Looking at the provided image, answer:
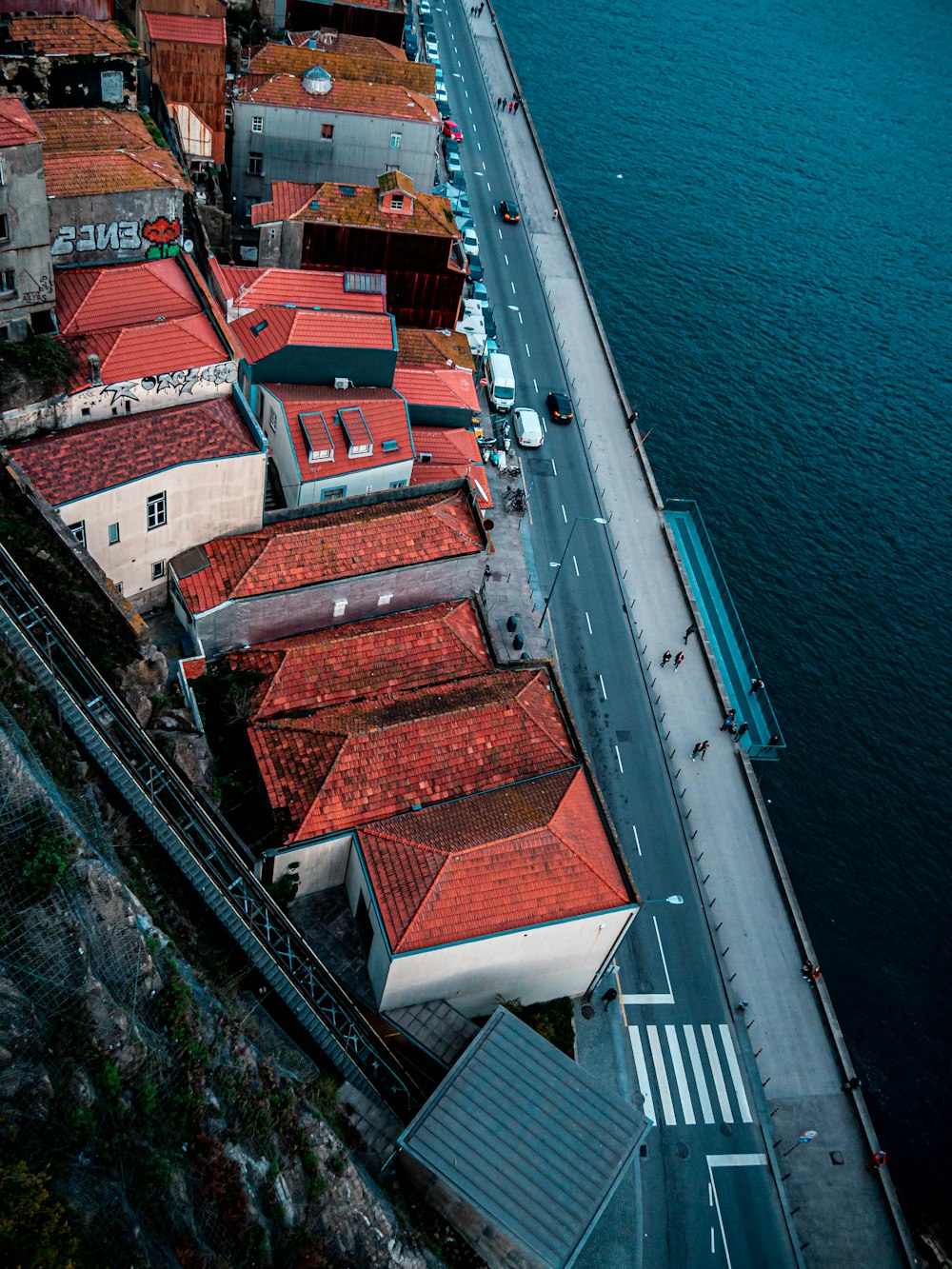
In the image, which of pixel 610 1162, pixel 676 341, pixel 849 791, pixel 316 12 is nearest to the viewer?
pixel 610 1162

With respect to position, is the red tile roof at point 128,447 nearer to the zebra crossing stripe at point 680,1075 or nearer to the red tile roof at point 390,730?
the red tile roof at point 390,730

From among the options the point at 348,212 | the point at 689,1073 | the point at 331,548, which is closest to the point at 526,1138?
the point at 689,1073

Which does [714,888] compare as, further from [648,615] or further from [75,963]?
[75,963]

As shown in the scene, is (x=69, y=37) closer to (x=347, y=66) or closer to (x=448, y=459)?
(x=347, y=66)

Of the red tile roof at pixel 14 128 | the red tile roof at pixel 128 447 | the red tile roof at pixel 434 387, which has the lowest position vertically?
the red tile roof at pixel 434 387

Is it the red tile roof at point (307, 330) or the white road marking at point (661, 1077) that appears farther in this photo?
the red tile roof at point (307, 330)

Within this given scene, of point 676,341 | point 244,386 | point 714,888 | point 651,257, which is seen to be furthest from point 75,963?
point 651,257

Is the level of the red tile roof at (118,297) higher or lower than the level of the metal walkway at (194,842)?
higher

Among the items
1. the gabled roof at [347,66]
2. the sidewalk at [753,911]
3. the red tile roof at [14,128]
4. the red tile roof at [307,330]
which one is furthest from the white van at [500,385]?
the red tile roof at [14,128]
